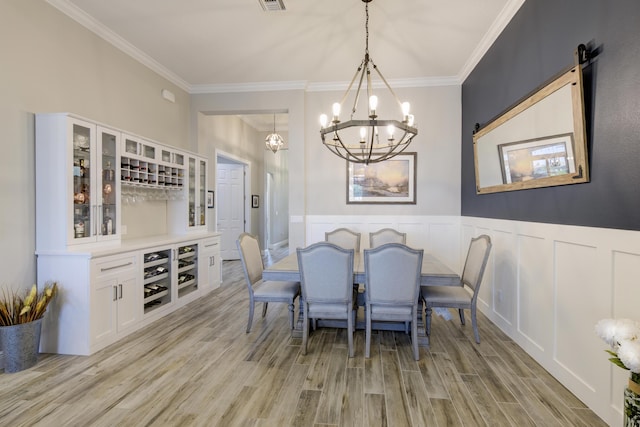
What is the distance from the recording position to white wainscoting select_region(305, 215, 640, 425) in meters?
1.73

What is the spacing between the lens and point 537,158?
246 cm

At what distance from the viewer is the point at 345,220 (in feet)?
16.1

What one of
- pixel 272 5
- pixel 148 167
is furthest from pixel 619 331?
pixel 148 167

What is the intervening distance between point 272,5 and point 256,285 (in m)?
2.71

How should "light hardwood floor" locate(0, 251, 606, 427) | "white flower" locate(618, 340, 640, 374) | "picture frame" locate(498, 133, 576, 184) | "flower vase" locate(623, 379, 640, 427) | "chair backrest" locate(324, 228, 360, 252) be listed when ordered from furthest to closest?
"chair backrest" locate(324, 228, 360, 252), "picture frame" locate(498, 133, 576, 184), "light hardwood floor" locate(0, 251, 606, 427), "flower vase" locate(623, 379, 640, 427), "white flower" locate(618, 340, 640, 374)

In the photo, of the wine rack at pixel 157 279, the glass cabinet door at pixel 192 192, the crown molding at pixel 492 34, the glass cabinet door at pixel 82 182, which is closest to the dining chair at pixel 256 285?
the wine rack at pixel 157 279

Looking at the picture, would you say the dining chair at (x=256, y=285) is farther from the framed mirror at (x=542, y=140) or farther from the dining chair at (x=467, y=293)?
the framed mirror at (x=542, y=140)

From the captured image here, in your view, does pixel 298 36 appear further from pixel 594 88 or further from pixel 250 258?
pixel 594 88

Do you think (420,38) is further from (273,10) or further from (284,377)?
(284,377)

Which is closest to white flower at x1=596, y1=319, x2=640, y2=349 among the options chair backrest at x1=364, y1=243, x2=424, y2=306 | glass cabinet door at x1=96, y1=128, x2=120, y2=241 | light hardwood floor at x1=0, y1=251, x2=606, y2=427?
light hardwood floor at x1=0, y1=251, x2=606, y2=427

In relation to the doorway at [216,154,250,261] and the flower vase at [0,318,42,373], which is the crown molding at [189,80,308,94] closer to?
the doorway at [216,154,250,261]

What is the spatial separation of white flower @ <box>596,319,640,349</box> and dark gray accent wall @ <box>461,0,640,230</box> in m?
0.53

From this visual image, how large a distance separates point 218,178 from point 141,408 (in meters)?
5.79

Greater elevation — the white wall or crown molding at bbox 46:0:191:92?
crown molding at bbox 46:0:191:92
